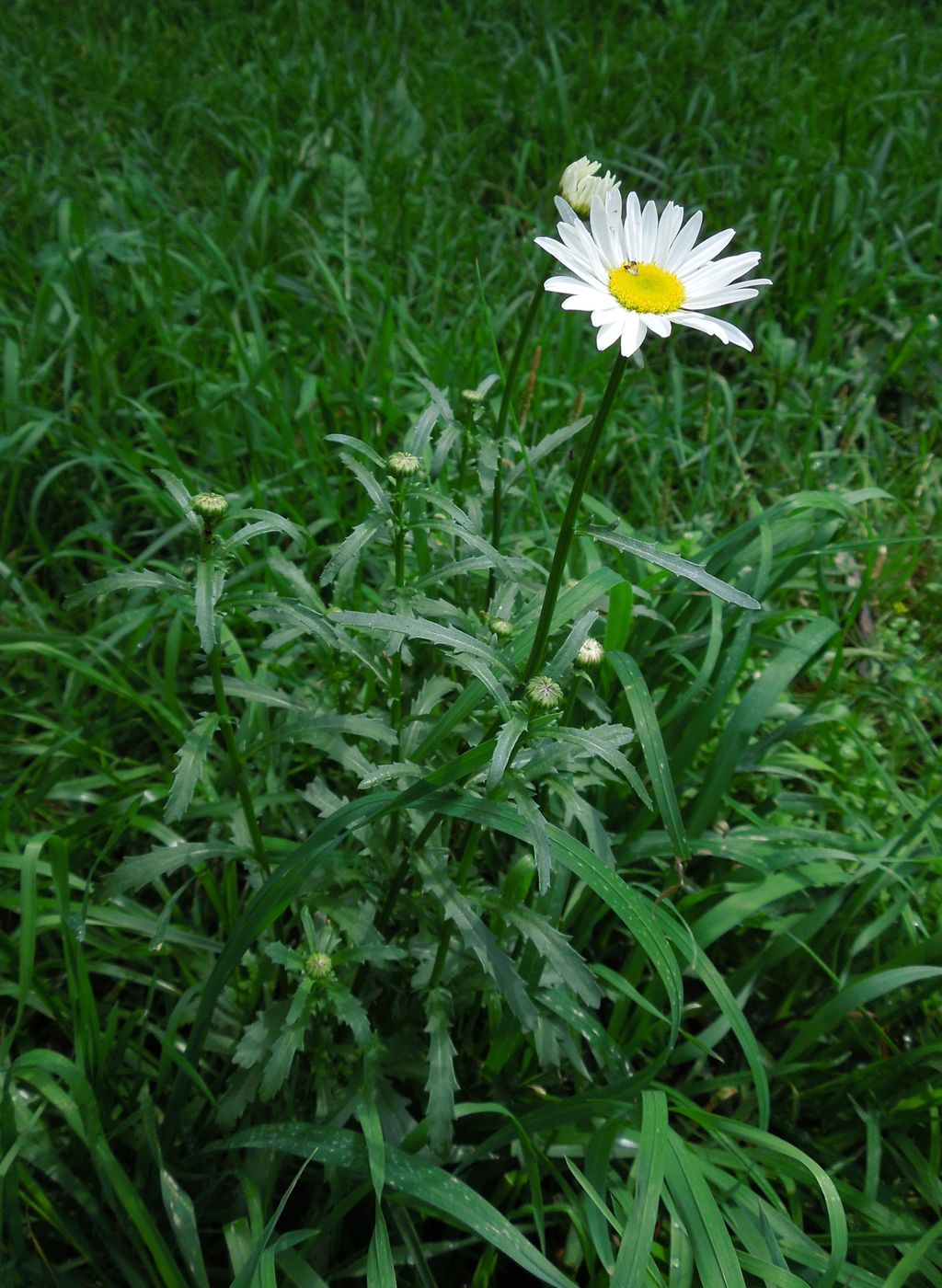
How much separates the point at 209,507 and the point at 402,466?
0.90 feet

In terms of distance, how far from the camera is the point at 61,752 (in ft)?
→ 6.62

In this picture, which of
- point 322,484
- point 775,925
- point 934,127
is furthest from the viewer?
point 934,127

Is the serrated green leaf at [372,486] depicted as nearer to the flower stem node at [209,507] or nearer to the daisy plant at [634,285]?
the flower stem node at [209,507]

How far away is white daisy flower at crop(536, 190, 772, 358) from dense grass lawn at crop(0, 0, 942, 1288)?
0.76 ft

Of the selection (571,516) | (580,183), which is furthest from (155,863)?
(580,183)

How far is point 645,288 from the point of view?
1147 mm

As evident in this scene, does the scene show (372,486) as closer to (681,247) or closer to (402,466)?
(402,466)

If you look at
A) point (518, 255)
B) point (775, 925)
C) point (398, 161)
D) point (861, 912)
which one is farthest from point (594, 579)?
point (398, 161)

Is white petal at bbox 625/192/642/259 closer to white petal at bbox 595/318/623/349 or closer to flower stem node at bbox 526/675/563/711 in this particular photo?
white petal at bbox 595/318/623/349

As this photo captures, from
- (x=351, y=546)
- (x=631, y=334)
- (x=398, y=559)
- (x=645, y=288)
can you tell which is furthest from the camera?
(x=398, y=559)

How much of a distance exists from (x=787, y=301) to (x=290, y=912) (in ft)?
8.28

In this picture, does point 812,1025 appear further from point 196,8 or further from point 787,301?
point 196,8

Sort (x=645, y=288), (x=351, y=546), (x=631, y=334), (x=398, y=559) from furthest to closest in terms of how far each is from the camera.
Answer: (x=398, y=559)
(x=351, y=546)
(x=645, y=288)
(x=631, y=334)

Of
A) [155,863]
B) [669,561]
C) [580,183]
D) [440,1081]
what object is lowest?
[440,1081]
